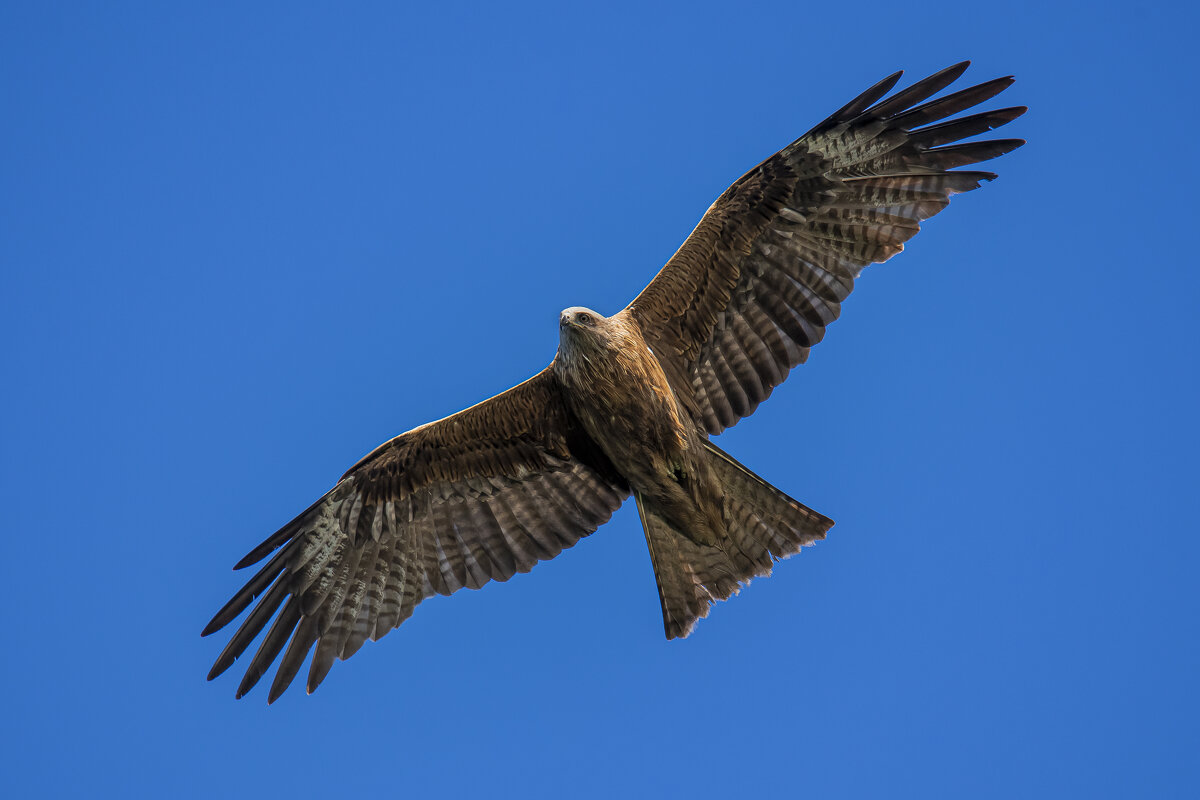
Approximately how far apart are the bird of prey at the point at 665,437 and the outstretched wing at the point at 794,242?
0.5 inches

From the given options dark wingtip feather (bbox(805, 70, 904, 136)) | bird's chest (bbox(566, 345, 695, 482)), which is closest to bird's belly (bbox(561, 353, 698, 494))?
bird's chest (bbox(566, 345, 695, 482))

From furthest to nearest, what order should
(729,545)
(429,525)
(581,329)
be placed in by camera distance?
(429,525) → (729,545) → (581,329)

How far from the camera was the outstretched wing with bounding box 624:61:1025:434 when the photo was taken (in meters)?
8.25

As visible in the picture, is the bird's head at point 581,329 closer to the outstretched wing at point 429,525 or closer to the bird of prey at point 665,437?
the bird of prey at point 665,437

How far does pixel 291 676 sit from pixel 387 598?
970mm

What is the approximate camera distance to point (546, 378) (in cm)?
824

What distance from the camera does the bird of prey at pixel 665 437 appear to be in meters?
8.12

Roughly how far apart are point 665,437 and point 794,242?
1949 millimetres

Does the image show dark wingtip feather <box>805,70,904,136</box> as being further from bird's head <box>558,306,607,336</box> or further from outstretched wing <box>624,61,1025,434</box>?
bird's head <box>558,306,607,336</box>

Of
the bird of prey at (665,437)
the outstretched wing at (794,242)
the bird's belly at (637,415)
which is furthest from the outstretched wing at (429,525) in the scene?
the outstretched wing at (794,242)

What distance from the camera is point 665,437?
26.3 ft

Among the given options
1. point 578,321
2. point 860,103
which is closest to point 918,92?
point 860,103

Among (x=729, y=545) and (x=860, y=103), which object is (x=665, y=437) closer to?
(x=729, y=545)

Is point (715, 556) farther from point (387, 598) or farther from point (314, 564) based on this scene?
point (314, 564)
